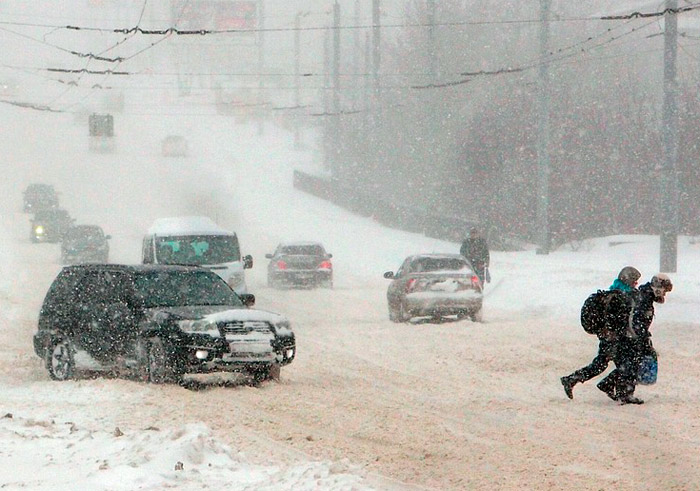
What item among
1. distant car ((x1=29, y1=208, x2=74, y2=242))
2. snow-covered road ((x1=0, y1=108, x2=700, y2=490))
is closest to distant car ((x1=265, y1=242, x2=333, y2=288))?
snow-covered road ((x1=0, y1=108, x2=700, y2=490))

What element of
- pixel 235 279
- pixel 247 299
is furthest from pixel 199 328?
pixel 235 279

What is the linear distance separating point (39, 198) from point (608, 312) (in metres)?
53.7

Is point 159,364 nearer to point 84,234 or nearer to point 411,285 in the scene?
point 411,285

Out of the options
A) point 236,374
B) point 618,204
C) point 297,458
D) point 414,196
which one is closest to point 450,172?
point 414,196

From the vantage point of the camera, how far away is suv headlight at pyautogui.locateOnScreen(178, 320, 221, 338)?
13828 millimetres

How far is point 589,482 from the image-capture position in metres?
8.62

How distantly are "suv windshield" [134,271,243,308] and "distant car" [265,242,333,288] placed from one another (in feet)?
57.2

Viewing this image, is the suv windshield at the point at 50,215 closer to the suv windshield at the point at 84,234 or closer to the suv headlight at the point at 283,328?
the suv windshield at the point at 84,234

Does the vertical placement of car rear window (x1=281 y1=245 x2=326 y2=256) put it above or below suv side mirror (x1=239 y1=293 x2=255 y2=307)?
below

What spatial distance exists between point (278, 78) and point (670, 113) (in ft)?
395

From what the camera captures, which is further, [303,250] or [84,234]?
[84,234]

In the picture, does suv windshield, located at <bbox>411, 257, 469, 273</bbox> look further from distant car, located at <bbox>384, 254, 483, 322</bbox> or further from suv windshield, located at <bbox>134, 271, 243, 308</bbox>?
suv windshield, located at <bbox>134, 271, 243, 308</bbox>

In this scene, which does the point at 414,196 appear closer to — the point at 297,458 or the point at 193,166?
the point at 193,166

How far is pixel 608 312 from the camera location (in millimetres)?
12453
